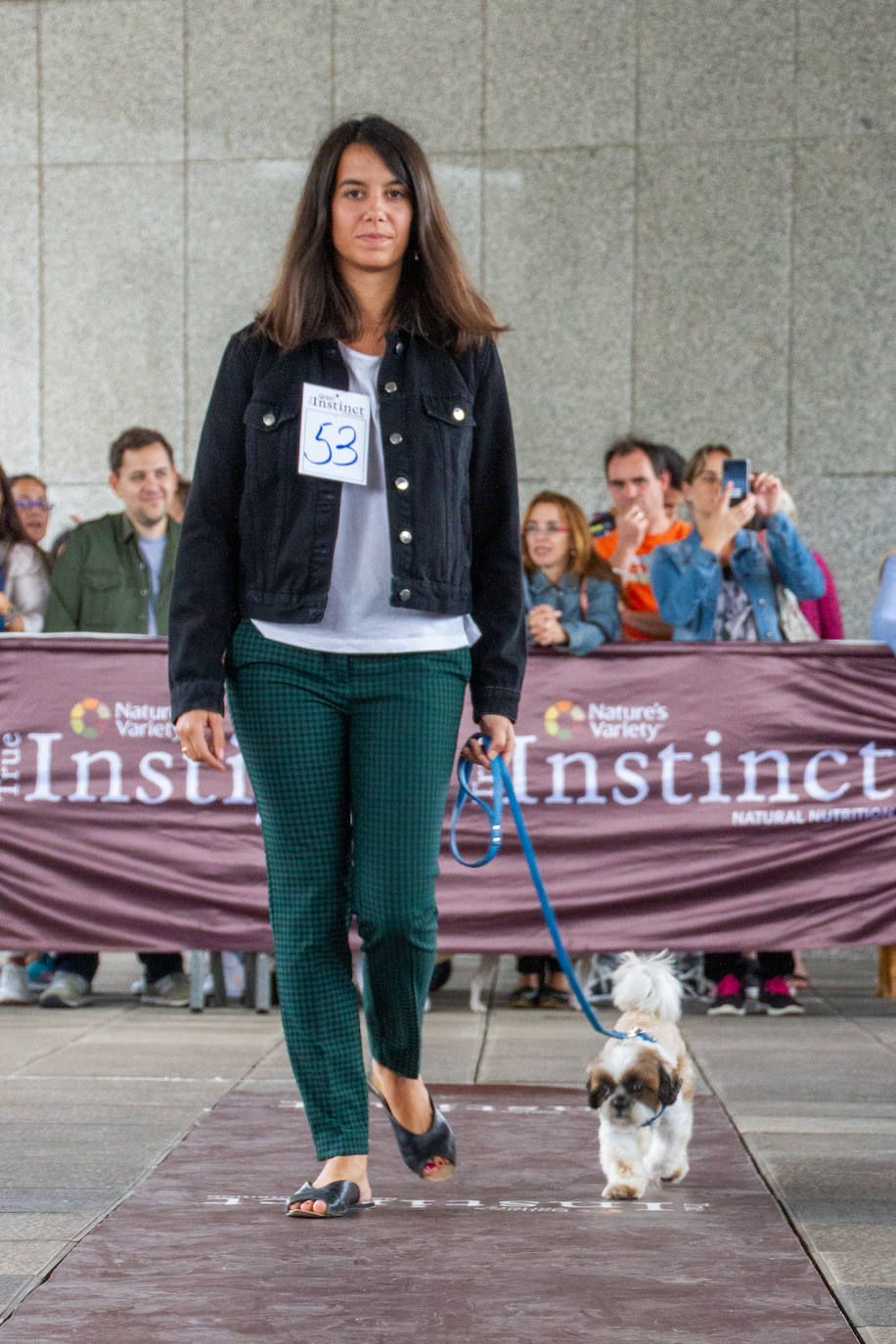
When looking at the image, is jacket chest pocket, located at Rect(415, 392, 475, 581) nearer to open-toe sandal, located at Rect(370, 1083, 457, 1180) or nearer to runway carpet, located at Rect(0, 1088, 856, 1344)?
open-toe sandal, located at Rect(370, 1083, 457, 1180)

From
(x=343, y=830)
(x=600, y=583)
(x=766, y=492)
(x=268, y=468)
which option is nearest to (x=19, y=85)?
(x=600, y=583)

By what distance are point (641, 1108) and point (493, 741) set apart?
86 cm

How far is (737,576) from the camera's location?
23.7 feet

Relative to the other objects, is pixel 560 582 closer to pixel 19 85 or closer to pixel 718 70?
pixel 718 70

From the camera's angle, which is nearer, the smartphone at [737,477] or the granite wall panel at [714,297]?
the smartphone at [737,477]

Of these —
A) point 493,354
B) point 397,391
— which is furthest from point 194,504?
point 493,354

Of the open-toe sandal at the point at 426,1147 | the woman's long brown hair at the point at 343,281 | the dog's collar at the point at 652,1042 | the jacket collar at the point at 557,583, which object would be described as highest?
the woman's long brown hair at the point at 343,281

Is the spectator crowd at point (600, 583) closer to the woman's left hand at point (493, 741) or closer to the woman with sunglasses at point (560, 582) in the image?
the woman with sunglasses at point (560, 582)

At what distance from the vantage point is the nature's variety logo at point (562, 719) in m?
6.99

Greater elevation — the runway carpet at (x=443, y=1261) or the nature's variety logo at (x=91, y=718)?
the nature's variety logo at (x=91, y=718)

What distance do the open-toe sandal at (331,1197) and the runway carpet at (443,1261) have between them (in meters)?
0.03

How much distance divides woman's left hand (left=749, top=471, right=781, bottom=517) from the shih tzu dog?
3.17 meters

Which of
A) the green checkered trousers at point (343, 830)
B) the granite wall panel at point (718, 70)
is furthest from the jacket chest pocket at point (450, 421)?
the granite wall panel at point (718, 70)

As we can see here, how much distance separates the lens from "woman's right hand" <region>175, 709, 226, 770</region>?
11.6 feet
